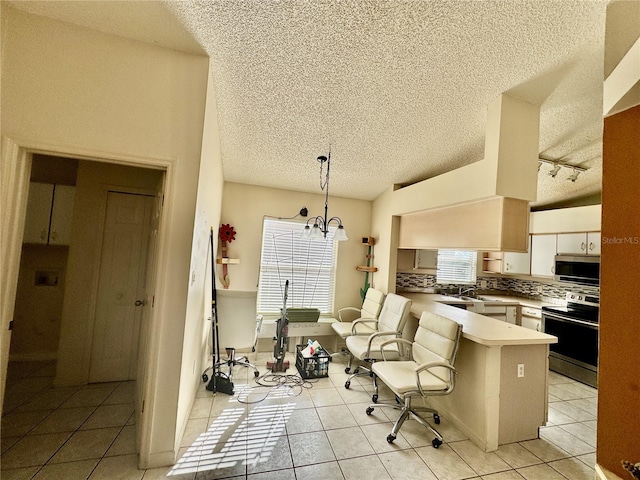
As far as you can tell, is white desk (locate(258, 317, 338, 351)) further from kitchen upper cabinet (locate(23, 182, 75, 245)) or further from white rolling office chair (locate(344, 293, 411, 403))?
kitchen upper cabinet (locate(23, 182, 75, 245))

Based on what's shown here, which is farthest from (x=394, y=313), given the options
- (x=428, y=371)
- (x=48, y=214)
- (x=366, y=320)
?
(x=48, y=214)

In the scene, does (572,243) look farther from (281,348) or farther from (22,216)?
(22,216)

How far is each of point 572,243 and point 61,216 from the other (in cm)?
665

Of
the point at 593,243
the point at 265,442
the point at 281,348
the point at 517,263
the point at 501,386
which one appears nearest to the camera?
the point at 265,442

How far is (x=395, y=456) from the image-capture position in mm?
1920

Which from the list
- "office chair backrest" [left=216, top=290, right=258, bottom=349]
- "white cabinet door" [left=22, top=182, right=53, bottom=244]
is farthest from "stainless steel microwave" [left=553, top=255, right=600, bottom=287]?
"white cabinet door" [left=22, top=182, right=53, bottom=244]

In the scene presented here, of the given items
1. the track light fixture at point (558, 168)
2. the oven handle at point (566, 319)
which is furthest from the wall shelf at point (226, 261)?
the oven handle at point (566, 319)

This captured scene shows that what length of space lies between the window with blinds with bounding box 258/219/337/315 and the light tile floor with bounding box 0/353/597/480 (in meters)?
1.56

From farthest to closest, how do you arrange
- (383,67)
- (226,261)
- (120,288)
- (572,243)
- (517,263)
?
1. (517,263)
2. (572,243)
3. (226,261)
4. (120,288)
5. (383,67)

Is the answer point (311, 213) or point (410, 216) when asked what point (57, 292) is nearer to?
point (311, 213)

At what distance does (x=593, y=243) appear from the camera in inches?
135

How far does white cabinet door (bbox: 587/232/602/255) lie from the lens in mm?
3393

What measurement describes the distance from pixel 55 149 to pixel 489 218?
3.21m

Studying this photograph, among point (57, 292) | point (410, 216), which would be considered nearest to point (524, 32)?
point (410, 216)
